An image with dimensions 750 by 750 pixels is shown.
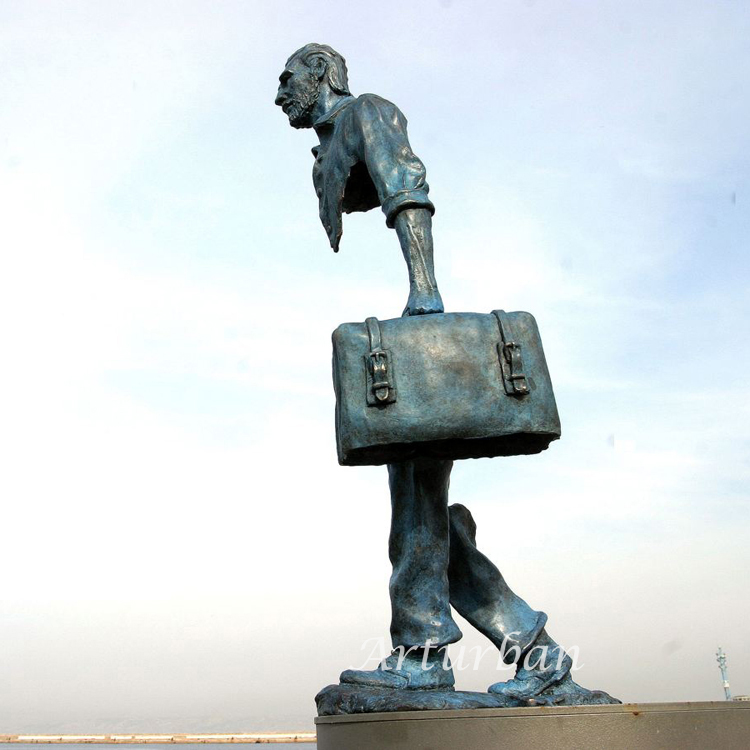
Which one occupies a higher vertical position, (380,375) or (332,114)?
(332,114)

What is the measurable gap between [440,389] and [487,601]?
131 cm

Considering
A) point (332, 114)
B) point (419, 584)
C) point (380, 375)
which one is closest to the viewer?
point (380, 375)

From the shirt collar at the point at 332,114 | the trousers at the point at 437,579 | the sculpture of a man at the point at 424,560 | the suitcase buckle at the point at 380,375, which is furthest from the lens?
the shirt collar at the point at 332,114

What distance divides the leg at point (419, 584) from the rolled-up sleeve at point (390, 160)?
1325mm

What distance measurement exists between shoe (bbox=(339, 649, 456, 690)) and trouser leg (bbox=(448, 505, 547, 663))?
0.34 m

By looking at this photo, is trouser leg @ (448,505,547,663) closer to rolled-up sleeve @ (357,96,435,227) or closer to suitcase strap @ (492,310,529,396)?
suitcase strap @ (492,310,529,396)

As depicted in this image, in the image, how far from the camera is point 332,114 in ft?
17.1

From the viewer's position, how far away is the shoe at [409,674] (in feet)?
13.8

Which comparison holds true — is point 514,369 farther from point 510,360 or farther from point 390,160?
point 390,160

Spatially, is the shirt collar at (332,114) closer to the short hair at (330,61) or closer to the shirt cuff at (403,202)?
the short hair at (330,61)

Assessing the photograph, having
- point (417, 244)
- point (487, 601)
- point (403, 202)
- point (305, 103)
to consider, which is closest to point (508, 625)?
point (487, 601)

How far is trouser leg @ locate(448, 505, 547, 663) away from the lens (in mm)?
4500

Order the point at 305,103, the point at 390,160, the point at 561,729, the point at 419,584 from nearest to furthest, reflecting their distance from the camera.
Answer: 1. the point at 561,729
2. the point at 419,584
3. the point at 390,160
4. the point at 305,103

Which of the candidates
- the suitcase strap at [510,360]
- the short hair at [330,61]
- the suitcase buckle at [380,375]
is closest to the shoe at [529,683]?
the suitcase strap at [510,360]
